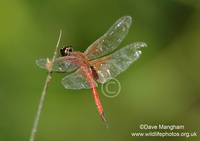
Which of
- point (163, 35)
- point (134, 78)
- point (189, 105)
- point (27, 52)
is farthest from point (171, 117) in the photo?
point (27, 52)

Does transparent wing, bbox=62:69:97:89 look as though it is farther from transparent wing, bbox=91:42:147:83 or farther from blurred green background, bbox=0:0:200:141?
blurred green background, bbox=0:0:200:141

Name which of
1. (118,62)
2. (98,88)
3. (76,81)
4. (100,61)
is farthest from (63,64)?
(98,88)

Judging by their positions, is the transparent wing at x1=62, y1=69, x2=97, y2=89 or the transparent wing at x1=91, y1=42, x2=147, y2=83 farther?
the transparent wing at x1=91, y1=42, x2=147, y2=83

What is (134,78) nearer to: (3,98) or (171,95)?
(171,95)

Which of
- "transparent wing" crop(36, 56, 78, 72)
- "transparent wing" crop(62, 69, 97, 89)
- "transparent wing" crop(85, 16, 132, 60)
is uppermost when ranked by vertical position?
"transparent wing" crop(85, 16, 132, 60)

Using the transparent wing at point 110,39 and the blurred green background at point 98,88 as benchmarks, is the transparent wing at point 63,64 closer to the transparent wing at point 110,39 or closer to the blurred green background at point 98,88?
the transparent wing at point 110,39

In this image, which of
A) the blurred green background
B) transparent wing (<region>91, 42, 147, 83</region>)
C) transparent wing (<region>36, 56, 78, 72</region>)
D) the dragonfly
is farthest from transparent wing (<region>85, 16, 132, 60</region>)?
the blurred green background

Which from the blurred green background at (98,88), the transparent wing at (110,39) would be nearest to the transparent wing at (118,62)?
the transparent wing at (110,39)
